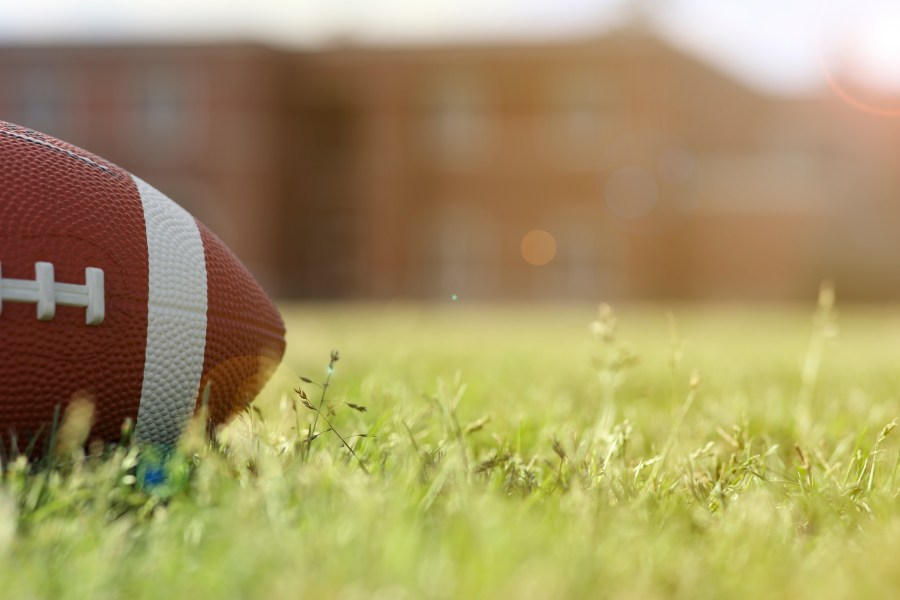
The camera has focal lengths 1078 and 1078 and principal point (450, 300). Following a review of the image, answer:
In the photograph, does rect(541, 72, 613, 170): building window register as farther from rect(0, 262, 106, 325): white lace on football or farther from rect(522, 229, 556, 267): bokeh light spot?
rect(0, 262, 106, 325): white lace on football

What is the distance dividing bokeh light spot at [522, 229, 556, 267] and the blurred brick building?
0.61 ft

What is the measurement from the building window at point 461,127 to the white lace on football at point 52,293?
28.2 metres

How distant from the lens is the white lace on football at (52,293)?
222 centimetres

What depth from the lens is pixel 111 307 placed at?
2.38 m

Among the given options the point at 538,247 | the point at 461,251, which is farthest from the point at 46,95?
the point at 538,247

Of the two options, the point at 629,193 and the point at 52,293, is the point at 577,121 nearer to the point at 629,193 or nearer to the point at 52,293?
the point at 629,193

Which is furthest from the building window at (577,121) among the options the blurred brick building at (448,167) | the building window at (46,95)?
the building window at (46,95)

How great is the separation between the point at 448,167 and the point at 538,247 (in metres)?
3.45

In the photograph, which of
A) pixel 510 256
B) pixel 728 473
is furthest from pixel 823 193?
pixel 728 473

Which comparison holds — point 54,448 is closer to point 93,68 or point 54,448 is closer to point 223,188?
point 223,188

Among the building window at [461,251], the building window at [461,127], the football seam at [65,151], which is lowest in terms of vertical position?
the building window at [461,251]

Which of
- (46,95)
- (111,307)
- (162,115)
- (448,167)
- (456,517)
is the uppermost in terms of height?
(46,95)

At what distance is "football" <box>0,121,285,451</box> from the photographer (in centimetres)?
224

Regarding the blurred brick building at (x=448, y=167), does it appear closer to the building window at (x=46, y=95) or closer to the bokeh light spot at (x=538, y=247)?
the building window at (x=46, y=95)
